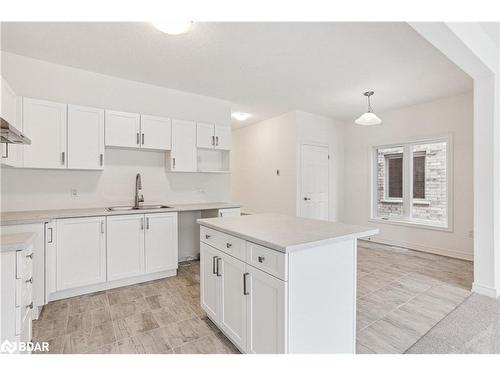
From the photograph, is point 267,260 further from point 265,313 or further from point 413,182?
point 413,182

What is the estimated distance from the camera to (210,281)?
2.08 m

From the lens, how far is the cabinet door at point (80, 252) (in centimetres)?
258

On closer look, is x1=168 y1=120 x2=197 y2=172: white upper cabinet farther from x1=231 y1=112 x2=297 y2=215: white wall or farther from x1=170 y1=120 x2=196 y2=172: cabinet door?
x1=231 y1=112 x2=297 y2=215: white wall

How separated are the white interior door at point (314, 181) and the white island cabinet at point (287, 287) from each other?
3.19m

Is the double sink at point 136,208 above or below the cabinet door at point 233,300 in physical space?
above

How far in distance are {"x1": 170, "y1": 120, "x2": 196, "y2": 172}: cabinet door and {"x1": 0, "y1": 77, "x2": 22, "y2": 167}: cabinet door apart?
64.0 inches

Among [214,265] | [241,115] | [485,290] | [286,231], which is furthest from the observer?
[241,115]

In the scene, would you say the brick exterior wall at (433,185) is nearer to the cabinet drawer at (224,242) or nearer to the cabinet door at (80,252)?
the cabinet drawer at (224,242)

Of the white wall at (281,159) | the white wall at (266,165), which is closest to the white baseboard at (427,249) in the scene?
Result: the white wall at (281,159)

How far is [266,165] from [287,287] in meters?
4.44

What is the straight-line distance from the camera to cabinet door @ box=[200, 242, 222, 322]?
6.49 ft

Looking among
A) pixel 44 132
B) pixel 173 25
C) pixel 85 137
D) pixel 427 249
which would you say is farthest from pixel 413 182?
pixel 44 132
